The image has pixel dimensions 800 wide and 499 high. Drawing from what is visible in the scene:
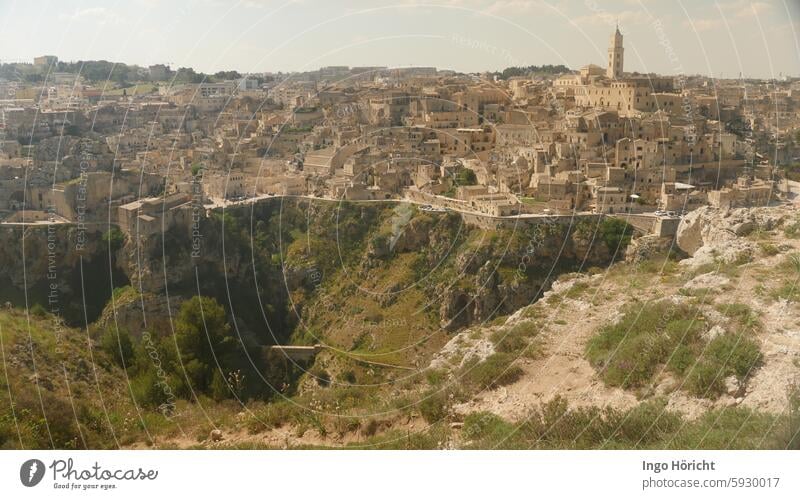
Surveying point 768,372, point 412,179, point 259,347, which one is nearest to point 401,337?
point 259,347

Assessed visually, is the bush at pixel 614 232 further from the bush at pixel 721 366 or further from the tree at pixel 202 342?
the bush at pixel 721 366

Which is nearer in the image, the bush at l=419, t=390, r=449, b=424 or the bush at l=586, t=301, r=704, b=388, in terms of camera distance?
the bush at l=419, t=390, r=449, b=424

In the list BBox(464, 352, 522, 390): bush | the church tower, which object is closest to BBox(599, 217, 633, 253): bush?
the church tower

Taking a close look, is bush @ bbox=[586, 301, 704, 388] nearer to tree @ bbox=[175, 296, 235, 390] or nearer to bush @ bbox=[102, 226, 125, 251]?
tree @ bbox=[175, 296, 235, 390]

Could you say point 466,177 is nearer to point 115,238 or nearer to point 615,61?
point 615,61

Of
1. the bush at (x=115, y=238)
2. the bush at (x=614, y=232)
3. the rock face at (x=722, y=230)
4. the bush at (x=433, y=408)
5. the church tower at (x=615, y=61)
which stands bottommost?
the bush at (x=115, y=238)

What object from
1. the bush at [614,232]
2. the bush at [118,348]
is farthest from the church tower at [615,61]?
the bush at [118,348]

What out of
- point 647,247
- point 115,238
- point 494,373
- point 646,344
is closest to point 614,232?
point 647,247
